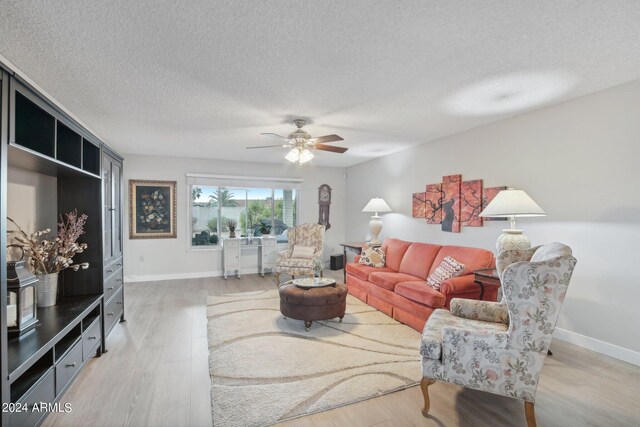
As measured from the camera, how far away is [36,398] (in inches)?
71.0

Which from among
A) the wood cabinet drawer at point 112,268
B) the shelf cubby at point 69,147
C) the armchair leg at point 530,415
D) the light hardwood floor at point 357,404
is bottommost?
the light hardwood floor at point 357,404

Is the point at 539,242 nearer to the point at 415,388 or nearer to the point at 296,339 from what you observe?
the point at 415,388

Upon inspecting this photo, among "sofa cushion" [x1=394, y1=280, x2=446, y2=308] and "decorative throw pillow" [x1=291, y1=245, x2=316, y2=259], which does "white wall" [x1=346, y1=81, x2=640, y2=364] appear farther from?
"decorative throw pillow" [x1=291, y1=245, x2=316, y2=259]

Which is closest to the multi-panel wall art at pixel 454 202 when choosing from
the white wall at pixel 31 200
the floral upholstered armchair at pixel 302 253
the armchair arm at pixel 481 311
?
the armchair arm at pixel 481 311

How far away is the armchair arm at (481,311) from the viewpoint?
7.90 feet

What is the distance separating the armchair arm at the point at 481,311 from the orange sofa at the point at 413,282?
0.69m

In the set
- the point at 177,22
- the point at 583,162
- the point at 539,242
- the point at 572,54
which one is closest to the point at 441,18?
the point at 572,54

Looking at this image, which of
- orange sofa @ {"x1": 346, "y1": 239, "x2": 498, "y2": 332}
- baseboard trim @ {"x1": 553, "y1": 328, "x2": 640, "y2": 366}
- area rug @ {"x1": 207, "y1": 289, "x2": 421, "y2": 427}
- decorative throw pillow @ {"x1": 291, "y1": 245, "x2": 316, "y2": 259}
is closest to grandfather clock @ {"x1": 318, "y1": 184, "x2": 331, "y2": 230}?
decorative throw pillow @ {"x1": 291, "y1": 245, "x2": 316, "y2": 259}

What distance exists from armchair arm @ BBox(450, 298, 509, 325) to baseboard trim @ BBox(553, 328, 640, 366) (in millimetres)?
1407

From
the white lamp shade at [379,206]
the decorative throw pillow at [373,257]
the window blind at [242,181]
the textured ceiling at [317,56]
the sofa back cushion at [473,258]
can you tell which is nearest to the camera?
the textured ceiling at [317,56]

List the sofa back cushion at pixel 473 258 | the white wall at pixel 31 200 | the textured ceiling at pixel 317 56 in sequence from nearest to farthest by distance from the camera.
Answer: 1. the textured ceiling at pixel 317 56
2. the white wall at pixel 31 200
3. the sofa back cushion at pixel 473 258

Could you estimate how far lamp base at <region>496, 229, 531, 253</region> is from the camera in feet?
10.0

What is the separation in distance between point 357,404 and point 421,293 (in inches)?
61.2

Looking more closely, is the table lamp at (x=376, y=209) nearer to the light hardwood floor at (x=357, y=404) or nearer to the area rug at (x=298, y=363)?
the area rug at (x=298, y=363)
